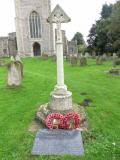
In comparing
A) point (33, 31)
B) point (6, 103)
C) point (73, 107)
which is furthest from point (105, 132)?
point (33, 31)

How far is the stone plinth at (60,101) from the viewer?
7375mm

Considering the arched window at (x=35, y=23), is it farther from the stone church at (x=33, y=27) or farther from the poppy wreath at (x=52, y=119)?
the poppy wreath at (x=52, y=119)

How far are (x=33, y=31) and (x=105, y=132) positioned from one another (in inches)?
1809

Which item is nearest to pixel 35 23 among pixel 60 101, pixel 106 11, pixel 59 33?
pixel 106 11

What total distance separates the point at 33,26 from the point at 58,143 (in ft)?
152

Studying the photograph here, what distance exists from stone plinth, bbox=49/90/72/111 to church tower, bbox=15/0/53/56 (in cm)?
4251

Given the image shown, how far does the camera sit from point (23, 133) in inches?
252

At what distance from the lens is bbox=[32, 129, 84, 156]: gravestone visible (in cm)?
541

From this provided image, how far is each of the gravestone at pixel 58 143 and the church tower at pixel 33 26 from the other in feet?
144

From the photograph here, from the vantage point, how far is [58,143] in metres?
5.77

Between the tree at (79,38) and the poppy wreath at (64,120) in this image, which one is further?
the tree at (79,38)

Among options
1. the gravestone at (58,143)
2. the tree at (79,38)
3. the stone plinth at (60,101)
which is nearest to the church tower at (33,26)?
the tree at (79,38)

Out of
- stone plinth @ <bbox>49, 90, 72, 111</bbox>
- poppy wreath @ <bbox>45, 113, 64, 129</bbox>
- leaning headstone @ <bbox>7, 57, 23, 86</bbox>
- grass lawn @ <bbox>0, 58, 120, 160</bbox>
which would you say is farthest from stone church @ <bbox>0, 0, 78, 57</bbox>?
poppy wreath @ <bbox>45, 113, 64, 129</bbox>

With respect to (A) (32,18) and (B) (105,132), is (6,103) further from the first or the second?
(A) (32,18)
